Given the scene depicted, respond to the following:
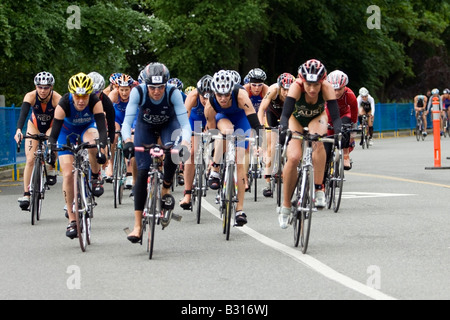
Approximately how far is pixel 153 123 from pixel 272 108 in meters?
5.66

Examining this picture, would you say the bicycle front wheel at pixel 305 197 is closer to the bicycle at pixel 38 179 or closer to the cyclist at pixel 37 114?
the bicycle at pixel 38 179

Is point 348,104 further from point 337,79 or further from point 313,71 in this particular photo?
point 313,71

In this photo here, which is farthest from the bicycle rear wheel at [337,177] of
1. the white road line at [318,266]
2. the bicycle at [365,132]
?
the bicycle at [365,132]

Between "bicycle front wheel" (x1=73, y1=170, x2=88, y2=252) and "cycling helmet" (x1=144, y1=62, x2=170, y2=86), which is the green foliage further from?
"cycling helmet" (x1=144, y1=62, x2=170, y2=86)

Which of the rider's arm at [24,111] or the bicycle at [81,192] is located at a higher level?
the rider's arm at [24,111]

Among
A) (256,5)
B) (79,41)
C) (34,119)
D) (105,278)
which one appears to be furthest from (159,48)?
(105,278)

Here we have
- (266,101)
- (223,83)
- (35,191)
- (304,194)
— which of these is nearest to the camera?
(304,194)

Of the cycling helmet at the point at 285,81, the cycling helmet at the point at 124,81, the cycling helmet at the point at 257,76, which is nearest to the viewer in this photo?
the cycling helmet at the point at 285,81

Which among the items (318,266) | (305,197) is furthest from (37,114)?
(318,266)

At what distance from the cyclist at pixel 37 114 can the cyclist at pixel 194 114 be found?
1.72 meters

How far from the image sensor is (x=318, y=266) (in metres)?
8.93

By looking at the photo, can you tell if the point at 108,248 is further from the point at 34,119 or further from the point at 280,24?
the point at 280,24

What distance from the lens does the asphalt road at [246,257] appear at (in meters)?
7.87
